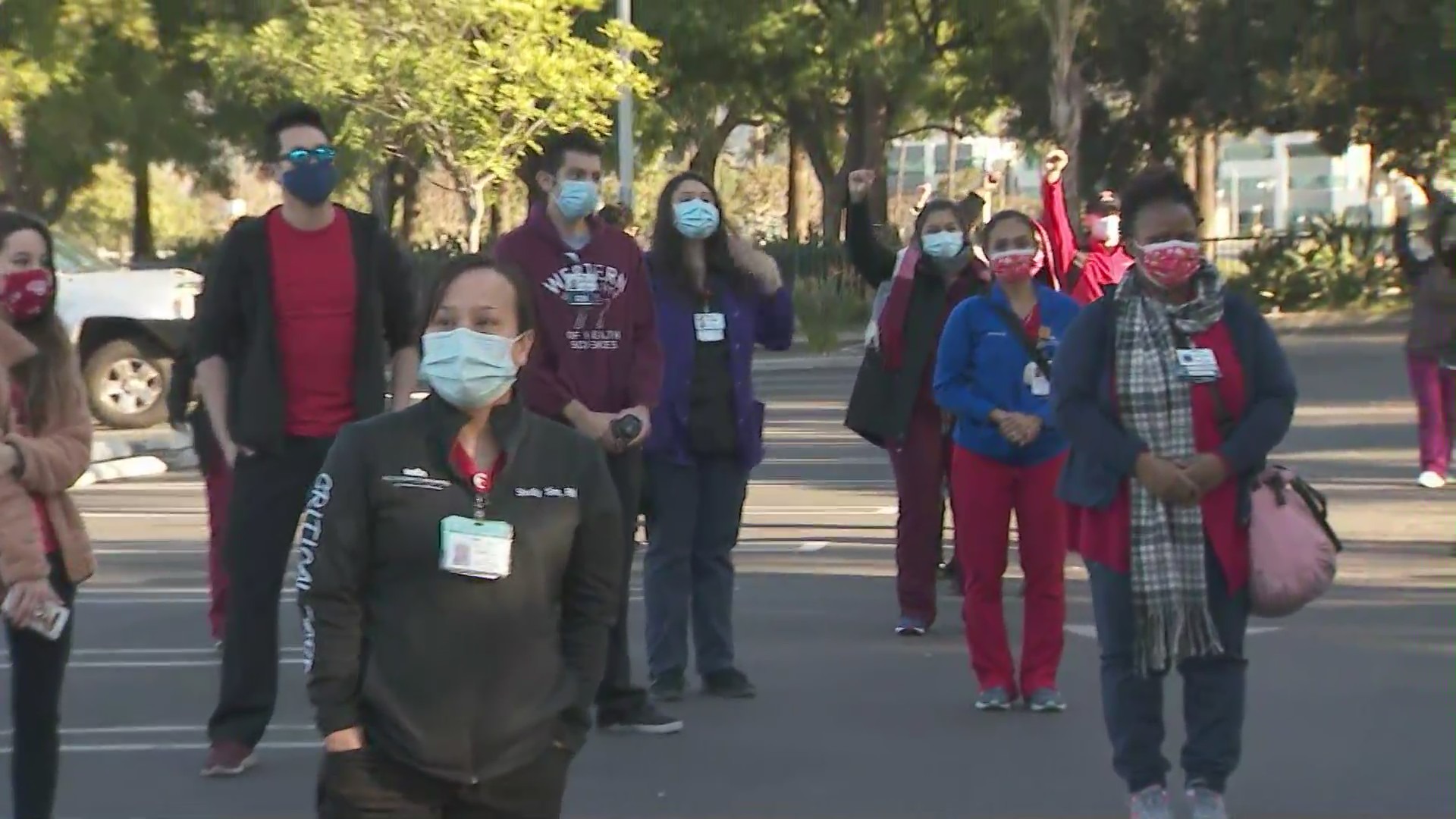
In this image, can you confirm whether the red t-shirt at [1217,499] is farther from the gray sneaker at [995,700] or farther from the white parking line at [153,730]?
the white parking line at [153,730]

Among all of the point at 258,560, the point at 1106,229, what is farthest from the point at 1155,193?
the point at 1106,229

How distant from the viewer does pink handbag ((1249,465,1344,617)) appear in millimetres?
6621

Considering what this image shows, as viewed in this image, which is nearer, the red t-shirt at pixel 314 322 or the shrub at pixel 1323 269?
the red t-shirt at pixel 314 322

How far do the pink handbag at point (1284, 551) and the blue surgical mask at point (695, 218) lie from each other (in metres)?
2.79

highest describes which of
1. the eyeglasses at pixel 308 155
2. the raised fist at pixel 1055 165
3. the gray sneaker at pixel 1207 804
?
the raised fist at pixel 1055 165

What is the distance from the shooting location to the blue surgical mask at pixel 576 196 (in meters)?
8.13

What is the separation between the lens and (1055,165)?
1191 centimetres

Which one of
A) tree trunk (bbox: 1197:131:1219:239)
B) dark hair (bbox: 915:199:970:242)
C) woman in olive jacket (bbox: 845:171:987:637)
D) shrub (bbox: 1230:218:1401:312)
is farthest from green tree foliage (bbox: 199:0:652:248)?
dark hair (bbox: 915:199:970:242)

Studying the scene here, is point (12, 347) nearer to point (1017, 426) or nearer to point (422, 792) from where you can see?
point (422, 792)

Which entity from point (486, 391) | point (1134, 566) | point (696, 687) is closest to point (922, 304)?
point (696, 687)

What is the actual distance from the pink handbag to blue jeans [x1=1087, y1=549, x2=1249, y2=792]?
103mm

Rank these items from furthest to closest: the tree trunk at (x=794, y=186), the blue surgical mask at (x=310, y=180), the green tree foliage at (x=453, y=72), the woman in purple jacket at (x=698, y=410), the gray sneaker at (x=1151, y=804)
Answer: the tree trunk at (x=794, y=186) < the green tree foliage at (x=453, y=72) < the woman in purple jacket at (x=698, y=410) < the blue surgical mask at (x=310, y=180) < the gray sneaker at (x=1151, y=804)

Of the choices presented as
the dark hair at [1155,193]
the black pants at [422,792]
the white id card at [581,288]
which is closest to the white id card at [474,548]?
the black pants at [422,792]

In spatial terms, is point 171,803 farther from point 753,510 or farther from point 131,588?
point 753,510
